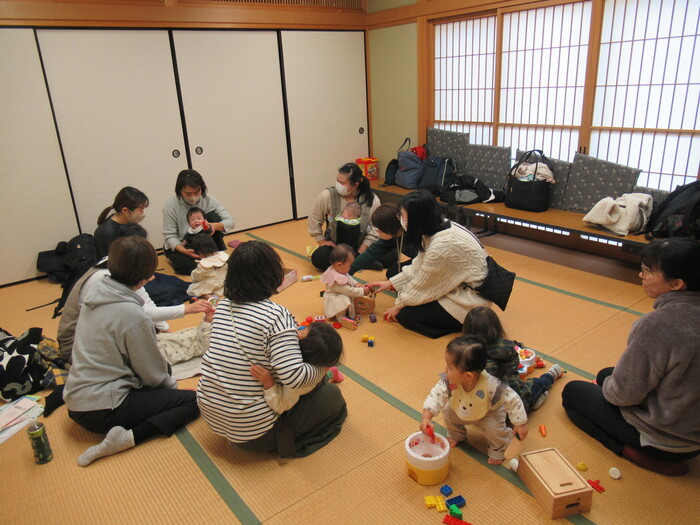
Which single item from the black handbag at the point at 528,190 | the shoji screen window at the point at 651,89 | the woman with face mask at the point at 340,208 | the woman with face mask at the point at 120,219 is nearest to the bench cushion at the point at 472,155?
the black handbag at the point at 528,190

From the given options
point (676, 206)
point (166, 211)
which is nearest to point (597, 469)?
point (676, 206)

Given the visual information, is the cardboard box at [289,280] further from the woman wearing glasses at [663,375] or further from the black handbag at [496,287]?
the woman wearing glasses at [663,375]

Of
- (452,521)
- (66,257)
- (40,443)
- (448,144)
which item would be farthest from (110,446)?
(448,144)

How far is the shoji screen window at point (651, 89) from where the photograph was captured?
3.76 m

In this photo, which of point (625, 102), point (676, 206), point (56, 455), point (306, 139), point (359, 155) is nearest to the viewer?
point (56, 455)

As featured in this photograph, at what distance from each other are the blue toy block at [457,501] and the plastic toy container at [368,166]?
16.1 ft

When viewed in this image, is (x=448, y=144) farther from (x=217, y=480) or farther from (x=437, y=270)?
(x=217, y=480)

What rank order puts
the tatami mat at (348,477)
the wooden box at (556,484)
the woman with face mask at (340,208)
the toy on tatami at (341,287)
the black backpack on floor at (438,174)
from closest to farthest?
the wooden box at (556,484)
the tatami mat at (348,477)
the toy on tatami at (341,287)
the woman with face mask at (340,208)
the black backpack on floor at (438,174)

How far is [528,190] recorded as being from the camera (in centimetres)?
459

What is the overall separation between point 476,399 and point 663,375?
2.32ft

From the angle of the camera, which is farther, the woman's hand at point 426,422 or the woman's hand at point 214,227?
the woman's hand at point 214,227

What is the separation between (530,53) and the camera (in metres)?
4.75

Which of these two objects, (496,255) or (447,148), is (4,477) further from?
(447,148)

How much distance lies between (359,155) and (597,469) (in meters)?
5.14
